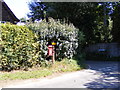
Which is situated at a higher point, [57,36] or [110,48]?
[57,36]

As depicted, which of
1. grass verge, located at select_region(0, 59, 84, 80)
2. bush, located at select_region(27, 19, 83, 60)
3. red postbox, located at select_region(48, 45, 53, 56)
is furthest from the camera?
bush, located at select_region(27, 19, 83, 60)

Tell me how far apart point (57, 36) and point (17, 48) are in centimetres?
240

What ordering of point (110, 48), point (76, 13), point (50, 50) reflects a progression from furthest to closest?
1. point (110, 48)
2. point (76, 13)
3. point (50, 50)

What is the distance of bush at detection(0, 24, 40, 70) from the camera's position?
5156 mm

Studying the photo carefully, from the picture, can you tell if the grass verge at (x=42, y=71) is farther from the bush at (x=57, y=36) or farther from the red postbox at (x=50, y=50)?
the red postbox at (x=50, y=50)

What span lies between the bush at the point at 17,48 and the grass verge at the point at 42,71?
430 millimetres

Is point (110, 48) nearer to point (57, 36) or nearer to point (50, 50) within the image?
point (57, 36)

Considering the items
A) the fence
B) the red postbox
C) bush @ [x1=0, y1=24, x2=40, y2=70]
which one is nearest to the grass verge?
bush @ [x1=0, y1=24, x2=40, y2=70]

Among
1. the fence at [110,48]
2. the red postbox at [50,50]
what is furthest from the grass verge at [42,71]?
the fence at [110,48]

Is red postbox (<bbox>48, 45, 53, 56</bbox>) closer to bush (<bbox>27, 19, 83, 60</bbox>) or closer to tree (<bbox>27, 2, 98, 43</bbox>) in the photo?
bush (<bbox>27, 19, 83, 60</bbox>)

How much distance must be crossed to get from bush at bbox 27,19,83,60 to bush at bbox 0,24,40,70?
45 centimetres

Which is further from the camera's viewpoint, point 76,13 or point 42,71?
point 76,13

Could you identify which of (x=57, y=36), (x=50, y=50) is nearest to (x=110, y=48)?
(x=57, y=36)

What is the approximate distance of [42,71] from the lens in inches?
213
